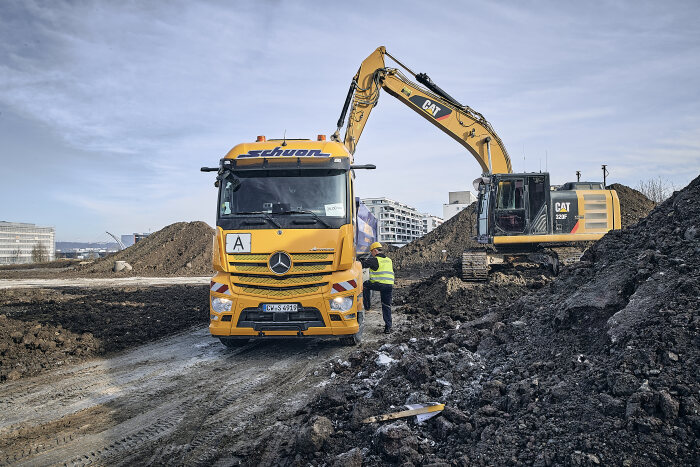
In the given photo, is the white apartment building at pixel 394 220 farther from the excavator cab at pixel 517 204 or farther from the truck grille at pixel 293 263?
the truck grille at pixel 293 263

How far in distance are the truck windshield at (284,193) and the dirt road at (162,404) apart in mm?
2269

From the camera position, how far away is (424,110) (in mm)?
12930

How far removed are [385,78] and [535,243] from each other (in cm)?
627

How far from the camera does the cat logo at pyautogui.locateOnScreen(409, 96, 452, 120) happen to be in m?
12.9

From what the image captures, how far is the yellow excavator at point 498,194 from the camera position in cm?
1197

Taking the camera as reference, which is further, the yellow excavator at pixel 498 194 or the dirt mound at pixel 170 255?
the dirt mound at pixel 170 255

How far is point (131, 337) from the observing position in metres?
8.27

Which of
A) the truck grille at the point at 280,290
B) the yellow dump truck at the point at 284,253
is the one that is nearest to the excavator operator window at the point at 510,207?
the yellow dump truck at the point at 284,253

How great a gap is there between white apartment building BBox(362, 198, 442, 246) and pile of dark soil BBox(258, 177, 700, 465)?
20.1 meters

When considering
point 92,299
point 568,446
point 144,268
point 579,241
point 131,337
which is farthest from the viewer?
point 144,268

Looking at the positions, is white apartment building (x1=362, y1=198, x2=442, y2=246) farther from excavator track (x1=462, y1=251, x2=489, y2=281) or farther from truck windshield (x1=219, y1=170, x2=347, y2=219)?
truck windshield (x1=219, y1=170, x2=347, y2=219)

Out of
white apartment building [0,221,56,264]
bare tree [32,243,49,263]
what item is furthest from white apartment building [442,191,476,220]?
white apartment building [0,221,56,264]

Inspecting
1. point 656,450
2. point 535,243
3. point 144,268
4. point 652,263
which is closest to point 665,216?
point 652,263

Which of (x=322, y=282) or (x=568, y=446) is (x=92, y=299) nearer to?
(x=322, y=282)
